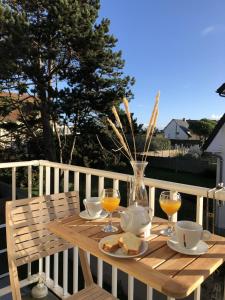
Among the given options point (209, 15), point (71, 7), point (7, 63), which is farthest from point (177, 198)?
point (209, 15)

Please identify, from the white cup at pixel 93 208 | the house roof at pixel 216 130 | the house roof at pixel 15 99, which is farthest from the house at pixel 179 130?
the white cup at pixel 93 208

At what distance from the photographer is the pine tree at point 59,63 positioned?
795 centimetres

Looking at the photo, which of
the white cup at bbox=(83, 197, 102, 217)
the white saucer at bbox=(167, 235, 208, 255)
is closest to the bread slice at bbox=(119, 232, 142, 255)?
the white saucer at bbox=(167, 235, 208, 255)

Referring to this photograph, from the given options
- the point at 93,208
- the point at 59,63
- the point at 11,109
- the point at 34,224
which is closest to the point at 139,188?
the point at 93,208

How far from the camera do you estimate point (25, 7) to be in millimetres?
8961

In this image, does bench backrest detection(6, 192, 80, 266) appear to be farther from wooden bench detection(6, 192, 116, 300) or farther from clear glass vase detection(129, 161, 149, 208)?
clear glass vase detection(129, 161, 149, 208)

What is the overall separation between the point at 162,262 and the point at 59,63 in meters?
9.61

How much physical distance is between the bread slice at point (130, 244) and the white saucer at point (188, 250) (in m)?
0.15

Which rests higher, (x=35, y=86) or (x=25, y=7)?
(x=25, y=7)

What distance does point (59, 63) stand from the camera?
9758mm

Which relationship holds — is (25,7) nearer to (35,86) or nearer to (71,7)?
(71,7)

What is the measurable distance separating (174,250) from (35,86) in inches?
360

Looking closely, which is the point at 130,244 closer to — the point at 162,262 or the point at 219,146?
the point at 162,262

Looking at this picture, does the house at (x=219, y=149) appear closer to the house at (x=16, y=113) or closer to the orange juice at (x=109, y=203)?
the house at (x=16, y=113)
